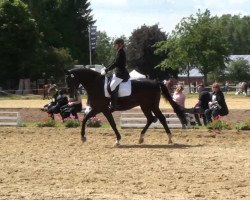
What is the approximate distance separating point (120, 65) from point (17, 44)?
56.4m

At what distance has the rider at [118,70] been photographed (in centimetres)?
1583

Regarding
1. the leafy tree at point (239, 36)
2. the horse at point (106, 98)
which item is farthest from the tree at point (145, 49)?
the horse at point (106, 98)

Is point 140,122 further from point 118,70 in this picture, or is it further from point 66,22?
point 66,22

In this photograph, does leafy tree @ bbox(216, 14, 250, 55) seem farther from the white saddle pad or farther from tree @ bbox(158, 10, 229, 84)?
the white saddle pad

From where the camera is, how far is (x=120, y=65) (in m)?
15.9

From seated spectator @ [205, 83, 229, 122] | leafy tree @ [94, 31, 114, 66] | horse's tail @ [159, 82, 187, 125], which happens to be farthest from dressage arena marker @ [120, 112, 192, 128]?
leafy tree @ [94, 31, 114, 66]

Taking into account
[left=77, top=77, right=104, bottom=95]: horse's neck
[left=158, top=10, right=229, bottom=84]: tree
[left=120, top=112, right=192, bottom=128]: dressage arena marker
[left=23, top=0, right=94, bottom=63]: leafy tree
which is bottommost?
[left=120, top=112, right=192, bottom=128]: dressage arena marker

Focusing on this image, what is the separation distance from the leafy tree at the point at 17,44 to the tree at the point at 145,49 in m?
23.4

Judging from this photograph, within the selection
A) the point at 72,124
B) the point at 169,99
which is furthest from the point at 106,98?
the point at 72,124

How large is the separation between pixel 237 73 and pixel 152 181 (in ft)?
283

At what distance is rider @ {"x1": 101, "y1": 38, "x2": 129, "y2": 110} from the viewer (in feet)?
51.9

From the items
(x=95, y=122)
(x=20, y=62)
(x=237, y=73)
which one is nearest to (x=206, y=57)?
(x=20, y=62)

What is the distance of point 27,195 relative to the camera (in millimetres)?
8859

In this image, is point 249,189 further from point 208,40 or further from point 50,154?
point 208,40
